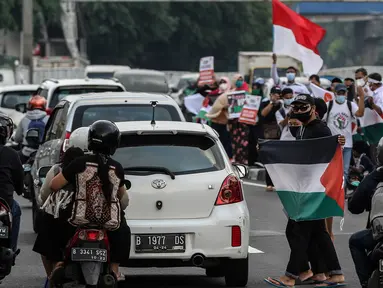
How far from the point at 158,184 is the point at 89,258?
2.11 m

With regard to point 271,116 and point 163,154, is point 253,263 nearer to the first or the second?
point 163,154

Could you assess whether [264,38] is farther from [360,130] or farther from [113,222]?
[113,222]

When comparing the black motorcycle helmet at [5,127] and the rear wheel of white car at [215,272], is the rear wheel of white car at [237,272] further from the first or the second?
the black motorcycle helmet at [5,127]

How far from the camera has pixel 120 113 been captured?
13.1 m

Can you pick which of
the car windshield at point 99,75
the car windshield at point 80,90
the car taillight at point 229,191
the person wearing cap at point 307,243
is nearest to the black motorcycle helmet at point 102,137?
the car taillight at point 229,191

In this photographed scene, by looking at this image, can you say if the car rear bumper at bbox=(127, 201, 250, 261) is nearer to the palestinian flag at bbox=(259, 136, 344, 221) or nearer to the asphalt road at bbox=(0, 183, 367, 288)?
the asphalt road at bbox=(0, 183, 367, 288)

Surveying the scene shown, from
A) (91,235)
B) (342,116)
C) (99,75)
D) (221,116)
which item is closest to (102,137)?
(91,235)

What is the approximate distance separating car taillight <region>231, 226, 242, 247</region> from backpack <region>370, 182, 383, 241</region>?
68.7 inches

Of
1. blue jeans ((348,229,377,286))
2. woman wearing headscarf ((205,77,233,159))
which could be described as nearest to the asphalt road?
blue jeans ((348,229,377,286))

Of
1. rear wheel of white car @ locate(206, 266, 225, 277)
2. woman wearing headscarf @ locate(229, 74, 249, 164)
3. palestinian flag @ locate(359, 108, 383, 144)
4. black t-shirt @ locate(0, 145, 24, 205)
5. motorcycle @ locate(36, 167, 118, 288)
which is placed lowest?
woman wearing headscarf @ locate(229, 74, 249, 164)

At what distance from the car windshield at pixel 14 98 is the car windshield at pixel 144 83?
19.5 ft

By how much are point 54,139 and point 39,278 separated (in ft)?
9.13

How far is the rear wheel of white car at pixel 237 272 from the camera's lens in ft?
33.5

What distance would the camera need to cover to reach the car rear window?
12711mm
